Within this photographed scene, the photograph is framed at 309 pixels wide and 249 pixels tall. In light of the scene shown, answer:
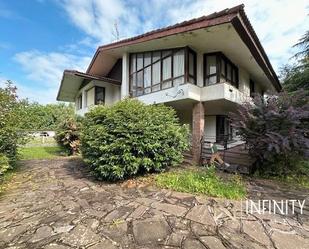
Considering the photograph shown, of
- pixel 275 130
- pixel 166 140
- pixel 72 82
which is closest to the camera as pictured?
pixel 275 130

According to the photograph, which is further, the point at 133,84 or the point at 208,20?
the point at 133,84

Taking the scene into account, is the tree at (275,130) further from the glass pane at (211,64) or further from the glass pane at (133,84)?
the glass pane at (133,84)

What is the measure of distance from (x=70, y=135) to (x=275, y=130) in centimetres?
1138

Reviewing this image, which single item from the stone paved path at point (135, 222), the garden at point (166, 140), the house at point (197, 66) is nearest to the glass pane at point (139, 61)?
the house at point (197, 66)

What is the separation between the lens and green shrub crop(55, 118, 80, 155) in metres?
13.8

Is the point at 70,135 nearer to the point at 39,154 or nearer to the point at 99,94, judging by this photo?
the point at 39,154

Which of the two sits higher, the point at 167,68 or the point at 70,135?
the point at 167,68

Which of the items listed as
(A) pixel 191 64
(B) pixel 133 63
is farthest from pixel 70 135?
(A) pixel 191 64

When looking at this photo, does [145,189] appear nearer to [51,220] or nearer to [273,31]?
[51,220]

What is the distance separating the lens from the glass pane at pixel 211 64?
36.1ft

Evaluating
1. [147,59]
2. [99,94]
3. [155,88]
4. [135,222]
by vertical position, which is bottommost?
[135,222]

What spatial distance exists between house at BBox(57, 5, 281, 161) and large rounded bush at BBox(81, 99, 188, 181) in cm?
290

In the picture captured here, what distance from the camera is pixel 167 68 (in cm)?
1127

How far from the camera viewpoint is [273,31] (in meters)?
13.5
